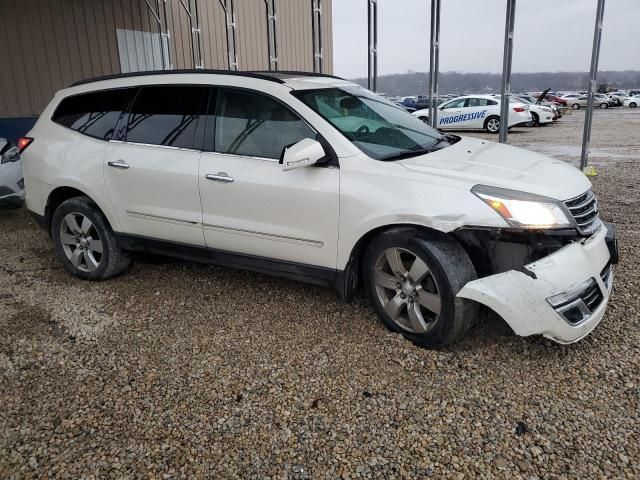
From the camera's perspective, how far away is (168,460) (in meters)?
2.39

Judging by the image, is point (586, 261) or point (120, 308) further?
point (120, 308)

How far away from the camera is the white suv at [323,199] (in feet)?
9.62

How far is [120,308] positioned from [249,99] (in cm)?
182

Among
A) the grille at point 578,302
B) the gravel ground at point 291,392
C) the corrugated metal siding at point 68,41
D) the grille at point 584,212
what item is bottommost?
the gravel ground at point 291,392

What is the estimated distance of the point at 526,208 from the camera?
114 inches

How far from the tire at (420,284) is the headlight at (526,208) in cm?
33

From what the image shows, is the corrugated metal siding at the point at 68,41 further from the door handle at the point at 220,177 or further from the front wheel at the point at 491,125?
the front wheel at the point at 491,125

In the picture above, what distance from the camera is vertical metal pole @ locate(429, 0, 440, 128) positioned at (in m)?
8.16

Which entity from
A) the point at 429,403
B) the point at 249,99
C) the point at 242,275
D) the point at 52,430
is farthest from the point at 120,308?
the point at 429,403

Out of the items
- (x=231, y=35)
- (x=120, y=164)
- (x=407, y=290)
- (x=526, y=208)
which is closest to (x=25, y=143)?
(x=120, y=164)

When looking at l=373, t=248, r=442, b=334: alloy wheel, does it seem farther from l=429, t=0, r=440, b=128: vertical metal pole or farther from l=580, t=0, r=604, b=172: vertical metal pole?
l=580, t=0, r=604, b=172: vertical metal pole

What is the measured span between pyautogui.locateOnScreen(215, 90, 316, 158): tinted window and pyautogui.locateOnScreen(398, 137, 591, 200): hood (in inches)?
31.8

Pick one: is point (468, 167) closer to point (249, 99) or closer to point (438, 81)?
point (249, 99)

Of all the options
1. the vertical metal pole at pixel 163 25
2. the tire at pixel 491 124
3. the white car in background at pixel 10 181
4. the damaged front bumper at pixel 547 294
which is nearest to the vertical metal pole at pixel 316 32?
the vertical metal pole at pixel 163 25
